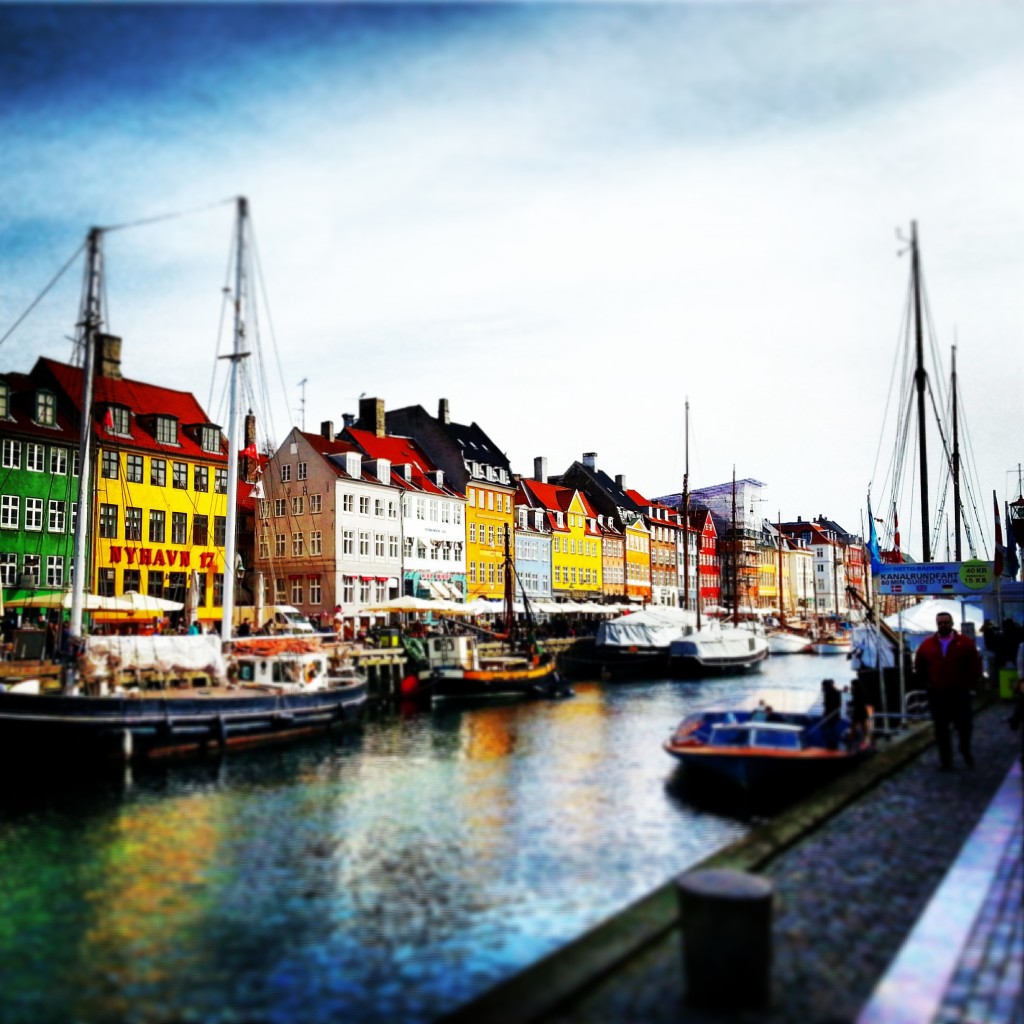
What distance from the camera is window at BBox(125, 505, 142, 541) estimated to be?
179 feet

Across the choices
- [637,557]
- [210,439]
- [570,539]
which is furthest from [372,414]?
[637,557]

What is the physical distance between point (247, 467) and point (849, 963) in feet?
207

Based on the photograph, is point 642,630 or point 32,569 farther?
point 642,630

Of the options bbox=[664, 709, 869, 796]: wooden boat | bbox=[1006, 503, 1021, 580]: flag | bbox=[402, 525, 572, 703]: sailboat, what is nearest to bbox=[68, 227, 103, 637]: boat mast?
bbox=[402, 525, 572, 703]: sailboat

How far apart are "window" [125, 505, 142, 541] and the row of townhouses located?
96mm

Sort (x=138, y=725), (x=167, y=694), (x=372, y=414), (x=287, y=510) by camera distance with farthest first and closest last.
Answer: (x=372, y=414) → (x=287, y=510) → (x=167, y=694) → (x=138, y=725)

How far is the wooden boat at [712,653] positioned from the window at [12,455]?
3683 cm

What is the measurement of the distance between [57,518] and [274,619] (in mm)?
13263

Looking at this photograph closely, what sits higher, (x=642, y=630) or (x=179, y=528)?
(x=179, y=528)

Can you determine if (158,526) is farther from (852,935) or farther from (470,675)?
(852,935)

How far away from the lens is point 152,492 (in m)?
56.4

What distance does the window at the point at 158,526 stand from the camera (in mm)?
56125

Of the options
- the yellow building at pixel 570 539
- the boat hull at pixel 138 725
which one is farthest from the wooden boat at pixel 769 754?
the yellow building at pixel 570 539

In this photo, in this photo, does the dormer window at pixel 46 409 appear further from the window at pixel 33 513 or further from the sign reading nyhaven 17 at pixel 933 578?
the sign reading nyhaven 17 at pixel 933 578
